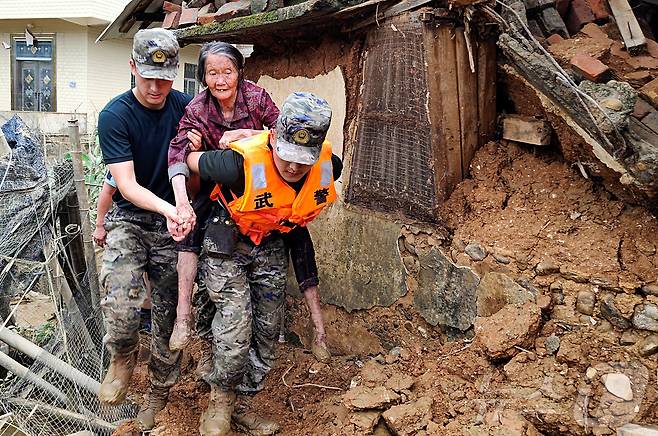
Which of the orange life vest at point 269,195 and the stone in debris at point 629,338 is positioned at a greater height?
the orange life vest at point 269,195

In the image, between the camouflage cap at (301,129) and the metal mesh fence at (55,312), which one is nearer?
the camouflage cap at (301,129)


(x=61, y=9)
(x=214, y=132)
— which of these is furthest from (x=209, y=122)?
(x=61, y=9)

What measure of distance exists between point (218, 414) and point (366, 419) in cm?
87

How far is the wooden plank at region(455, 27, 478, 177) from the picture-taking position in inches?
153

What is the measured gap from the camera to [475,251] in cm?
374

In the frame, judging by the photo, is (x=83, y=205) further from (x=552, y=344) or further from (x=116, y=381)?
(x=552, y=344)

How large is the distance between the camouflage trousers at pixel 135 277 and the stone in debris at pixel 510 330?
187 centimetres

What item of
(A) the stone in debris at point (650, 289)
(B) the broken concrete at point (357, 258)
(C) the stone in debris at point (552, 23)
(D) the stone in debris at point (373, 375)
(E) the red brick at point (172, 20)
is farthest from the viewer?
(E) the red brick at point (172, 20)

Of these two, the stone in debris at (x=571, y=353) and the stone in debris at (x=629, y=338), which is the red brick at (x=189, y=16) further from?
the stone in debris at (x=629, y=338)

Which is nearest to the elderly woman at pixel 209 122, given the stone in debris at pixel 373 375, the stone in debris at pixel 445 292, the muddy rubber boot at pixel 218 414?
the muddy rubber boot at pixel 218 414

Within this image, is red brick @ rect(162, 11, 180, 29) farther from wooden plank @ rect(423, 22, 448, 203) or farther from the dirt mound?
the dirt mound

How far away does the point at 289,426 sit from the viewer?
13.4ft

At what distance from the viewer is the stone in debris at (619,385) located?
300 centimetres

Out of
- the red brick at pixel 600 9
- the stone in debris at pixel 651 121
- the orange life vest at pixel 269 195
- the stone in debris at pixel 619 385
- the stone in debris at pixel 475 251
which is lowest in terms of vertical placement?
the stone in debris at pixel 619 385
